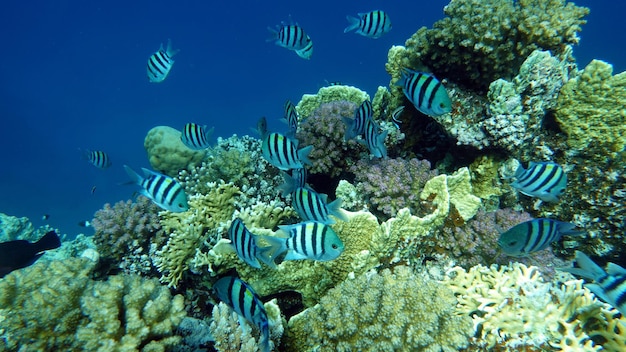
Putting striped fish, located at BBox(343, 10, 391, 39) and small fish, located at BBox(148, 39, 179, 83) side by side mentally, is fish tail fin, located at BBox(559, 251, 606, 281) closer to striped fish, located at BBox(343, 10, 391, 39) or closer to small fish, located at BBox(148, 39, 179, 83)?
striped fish, located at BBox(343, 10, 391, 39)

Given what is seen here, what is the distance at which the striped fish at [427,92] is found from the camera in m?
3.02

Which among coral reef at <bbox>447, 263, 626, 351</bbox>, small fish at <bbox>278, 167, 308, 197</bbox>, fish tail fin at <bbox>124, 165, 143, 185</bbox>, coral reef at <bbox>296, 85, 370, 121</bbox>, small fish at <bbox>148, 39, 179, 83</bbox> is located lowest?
coral reef at <bbox>447, 263, 626, 351</bbox>

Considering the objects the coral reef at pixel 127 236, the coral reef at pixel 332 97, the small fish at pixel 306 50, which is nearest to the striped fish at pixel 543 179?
the coral reef at pixel 332 97

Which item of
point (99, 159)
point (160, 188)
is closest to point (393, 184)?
point (160, 188)

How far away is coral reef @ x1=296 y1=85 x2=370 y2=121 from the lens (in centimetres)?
648

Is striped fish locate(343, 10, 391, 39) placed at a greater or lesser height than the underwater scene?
greater

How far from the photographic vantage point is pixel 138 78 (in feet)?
302

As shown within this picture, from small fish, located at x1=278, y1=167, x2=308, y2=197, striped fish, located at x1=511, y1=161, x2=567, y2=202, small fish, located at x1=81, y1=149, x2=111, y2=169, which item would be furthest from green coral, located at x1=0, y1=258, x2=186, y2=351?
small fish, located at x1=81, y1=149, x2=111, y2=169

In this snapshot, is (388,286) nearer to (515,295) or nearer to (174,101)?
(515,295)

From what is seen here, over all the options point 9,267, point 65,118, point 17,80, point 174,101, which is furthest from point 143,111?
point 9,267

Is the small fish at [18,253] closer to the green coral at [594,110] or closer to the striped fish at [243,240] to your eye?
the striped fish at [243,240]

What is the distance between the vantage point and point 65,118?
246 feet

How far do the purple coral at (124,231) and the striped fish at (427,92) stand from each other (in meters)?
3.72

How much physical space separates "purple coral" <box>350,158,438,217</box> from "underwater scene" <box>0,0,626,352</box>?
1.1 inches
